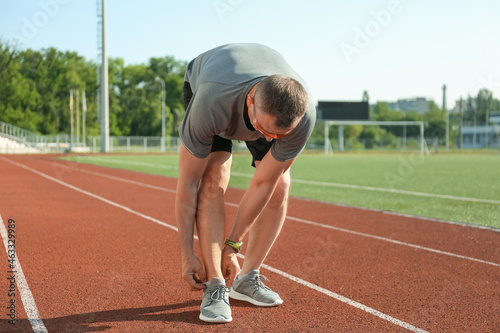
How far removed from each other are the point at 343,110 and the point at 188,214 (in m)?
55.0

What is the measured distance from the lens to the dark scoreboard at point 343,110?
56531mm

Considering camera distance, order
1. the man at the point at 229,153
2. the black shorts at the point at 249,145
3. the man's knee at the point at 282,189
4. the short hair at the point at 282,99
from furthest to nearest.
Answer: the man's knee at the point at 282,189 < the black shorts at the point at 249,145 < the man at the point at 229,153 < the short hair at the point at 282,99

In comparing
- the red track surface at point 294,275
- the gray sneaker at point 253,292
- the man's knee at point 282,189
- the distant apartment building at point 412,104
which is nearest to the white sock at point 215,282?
the red track surface at point 294,275

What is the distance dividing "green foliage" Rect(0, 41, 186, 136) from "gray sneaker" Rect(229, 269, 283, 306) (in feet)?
83.4

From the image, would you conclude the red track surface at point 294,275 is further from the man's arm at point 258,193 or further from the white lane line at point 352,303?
the man's arm at point 258,193

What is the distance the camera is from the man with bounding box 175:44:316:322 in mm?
2617

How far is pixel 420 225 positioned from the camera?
24.3ft

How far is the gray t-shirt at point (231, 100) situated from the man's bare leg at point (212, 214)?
27 cm

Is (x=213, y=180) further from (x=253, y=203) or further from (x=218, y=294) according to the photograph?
(x=218, y=294)

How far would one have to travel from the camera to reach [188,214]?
3.32 meters

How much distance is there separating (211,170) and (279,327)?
105cm

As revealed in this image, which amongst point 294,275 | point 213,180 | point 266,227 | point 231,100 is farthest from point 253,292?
point 231,100

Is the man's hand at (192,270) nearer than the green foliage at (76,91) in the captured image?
Yes

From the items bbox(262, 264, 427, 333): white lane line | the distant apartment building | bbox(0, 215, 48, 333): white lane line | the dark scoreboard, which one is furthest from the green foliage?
the distant apartment building
